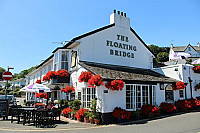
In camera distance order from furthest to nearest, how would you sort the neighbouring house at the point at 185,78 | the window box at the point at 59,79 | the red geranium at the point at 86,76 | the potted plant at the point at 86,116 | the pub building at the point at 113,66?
1. the neighbouring house at the point at 185,78
2. the window box at the point at 59,79
3. the pub building at the point at 113,66
4. the red geranium at the point at 86,76
5. the potted plant at the point at 86,116

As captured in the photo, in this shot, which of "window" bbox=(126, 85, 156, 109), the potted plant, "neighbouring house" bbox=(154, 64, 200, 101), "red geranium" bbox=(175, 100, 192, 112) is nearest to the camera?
the potted plant

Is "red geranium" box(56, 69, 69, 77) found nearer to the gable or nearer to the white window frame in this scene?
the gable

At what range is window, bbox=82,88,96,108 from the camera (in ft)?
41.6

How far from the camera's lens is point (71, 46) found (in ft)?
55.3

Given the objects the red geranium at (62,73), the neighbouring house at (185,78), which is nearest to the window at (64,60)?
the red geranium at (62,73)

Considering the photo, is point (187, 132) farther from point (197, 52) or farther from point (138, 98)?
point (197, 52)

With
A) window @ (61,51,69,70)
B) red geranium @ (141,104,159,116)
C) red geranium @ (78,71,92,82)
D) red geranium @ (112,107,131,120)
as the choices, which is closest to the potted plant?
red geranium @ (112,107,131,120)

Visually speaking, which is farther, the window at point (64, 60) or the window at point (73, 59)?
the window at point (64, 60)

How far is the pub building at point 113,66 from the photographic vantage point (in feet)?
40.9

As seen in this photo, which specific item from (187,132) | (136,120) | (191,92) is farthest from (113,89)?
(191,92)

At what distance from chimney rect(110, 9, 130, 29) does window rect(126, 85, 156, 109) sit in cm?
762

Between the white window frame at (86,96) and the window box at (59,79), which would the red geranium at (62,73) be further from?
the white window frame at (86,96)

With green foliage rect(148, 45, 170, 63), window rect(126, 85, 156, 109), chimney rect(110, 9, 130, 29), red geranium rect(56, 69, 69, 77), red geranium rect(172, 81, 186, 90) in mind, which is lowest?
window rect(126, 85, 156, 109)

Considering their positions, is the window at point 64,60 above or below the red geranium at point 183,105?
above
